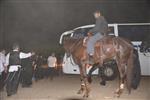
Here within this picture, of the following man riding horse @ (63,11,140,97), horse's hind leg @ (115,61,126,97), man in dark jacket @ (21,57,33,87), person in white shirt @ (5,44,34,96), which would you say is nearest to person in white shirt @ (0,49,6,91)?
person in white shirt @ (5,44,34,96)

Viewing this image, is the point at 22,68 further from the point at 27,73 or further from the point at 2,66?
the point at 2,66

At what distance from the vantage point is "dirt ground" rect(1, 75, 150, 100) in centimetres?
1156

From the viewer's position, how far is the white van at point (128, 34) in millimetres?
12812

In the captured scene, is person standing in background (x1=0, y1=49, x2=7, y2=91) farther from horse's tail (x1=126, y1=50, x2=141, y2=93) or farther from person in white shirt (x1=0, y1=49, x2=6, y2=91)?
horse's tail (x1=126, y1=50, x2=141, y2=93)

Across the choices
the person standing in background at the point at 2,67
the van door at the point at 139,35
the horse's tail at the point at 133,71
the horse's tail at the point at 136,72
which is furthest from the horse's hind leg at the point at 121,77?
the person standing in background at the point at 2,67

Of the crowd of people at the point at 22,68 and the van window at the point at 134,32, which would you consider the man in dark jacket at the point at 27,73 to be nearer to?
the crowd of people at the point at 22,68

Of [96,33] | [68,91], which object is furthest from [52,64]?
[96,33]

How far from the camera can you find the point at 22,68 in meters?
12.5

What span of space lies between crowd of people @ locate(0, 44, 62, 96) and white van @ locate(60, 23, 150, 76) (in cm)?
46

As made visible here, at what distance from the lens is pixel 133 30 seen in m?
13.3

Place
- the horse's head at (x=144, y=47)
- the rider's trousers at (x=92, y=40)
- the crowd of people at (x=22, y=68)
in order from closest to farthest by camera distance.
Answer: the rider's trousers at (x=92, y=40), the crowd of people at (x=22, y=68), the horse's head at (x=144, y=47)

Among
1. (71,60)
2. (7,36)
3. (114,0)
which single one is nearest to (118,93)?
(71,60)

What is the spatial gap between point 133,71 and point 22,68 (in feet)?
10.4

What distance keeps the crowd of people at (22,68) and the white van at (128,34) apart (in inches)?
18.0
